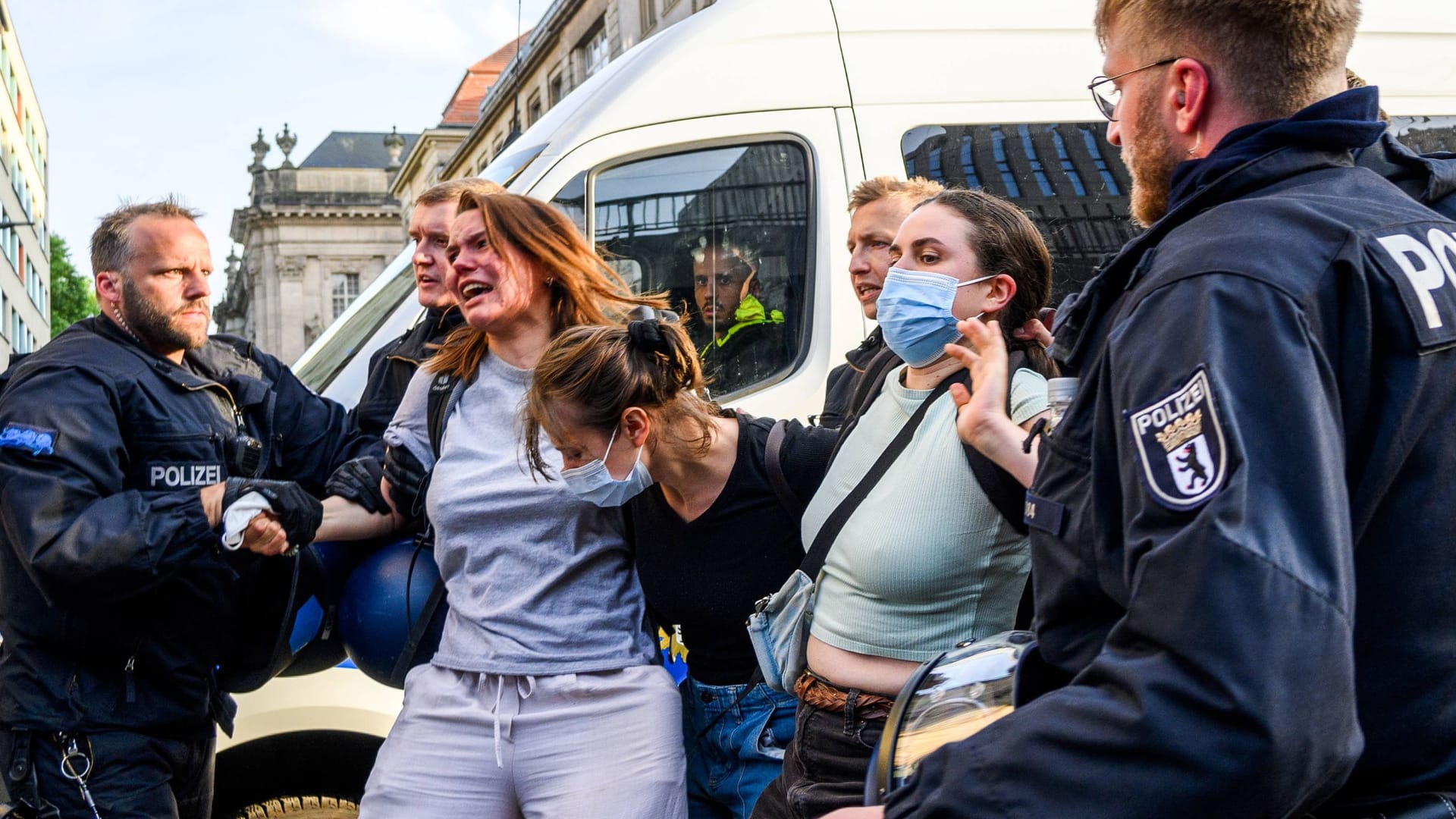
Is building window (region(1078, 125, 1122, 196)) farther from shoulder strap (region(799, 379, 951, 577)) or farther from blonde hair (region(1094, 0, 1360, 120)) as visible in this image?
blonde hair (region(1094, 0, 1360, 120))

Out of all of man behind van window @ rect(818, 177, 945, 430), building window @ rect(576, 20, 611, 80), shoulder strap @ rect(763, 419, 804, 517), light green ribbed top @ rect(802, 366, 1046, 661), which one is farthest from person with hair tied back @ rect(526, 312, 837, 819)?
building window @ rect(576, 20, 611, 80)

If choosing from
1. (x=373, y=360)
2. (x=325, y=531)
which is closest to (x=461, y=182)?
(x=373, y=360)

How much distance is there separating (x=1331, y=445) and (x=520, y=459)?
2252 millimetres

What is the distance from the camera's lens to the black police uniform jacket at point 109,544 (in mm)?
3420

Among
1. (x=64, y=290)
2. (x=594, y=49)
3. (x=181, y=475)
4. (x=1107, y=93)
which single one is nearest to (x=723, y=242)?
(x=181, y=475)

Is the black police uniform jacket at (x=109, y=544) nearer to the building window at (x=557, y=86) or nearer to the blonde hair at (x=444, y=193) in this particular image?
the blonde hair at (x=444, y=193)

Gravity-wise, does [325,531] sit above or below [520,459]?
below

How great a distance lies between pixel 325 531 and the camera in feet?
12.3

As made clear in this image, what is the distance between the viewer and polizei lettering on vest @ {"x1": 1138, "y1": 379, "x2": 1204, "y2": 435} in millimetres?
1367

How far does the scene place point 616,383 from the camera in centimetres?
314

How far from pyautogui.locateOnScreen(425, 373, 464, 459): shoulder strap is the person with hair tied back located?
0.39m

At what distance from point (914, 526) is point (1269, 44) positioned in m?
1.15

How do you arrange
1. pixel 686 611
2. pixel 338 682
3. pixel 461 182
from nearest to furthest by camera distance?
pixel 686 611
pixel 338 682
pixel 461 182

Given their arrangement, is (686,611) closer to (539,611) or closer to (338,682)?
(539,611)
